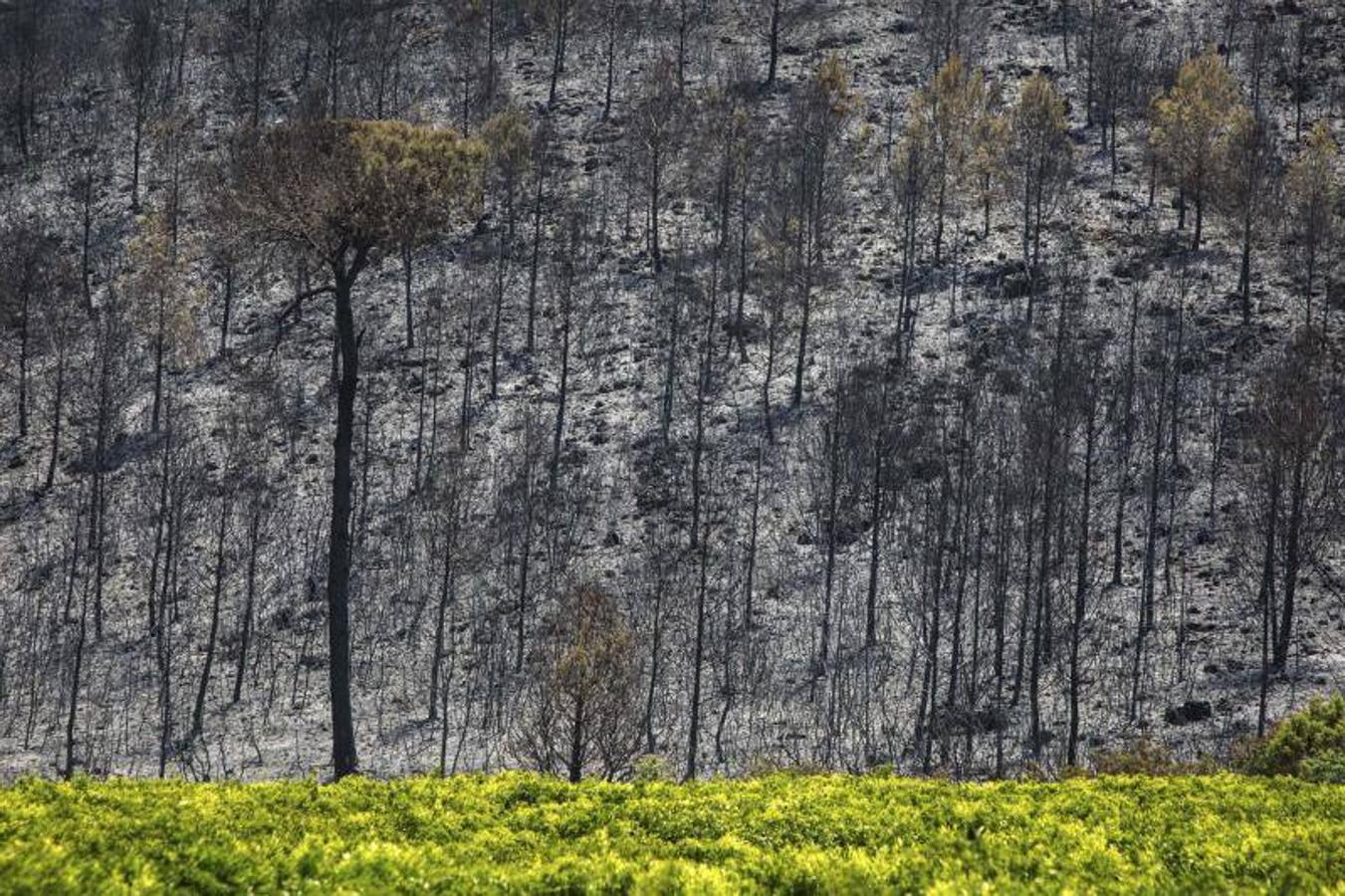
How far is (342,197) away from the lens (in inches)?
968

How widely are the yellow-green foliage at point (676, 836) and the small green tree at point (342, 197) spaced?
12.0 metres

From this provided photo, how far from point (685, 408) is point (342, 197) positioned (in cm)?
3101

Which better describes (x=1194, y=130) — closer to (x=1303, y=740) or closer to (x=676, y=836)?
(x=1303, y=740)

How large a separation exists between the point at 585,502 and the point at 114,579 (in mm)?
20542

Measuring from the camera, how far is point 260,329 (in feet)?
202

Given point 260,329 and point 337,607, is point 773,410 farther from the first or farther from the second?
point 337,607

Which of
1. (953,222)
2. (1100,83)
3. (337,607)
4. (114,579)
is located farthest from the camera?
(1100,83)

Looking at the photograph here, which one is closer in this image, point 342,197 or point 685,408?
point 342,197

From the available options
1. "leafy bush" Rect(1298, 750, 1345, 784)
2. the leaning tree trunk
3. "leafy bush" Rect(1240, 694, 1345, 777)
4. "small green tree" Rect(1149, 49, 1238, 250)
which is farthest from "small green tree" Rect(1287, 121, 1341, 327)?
the leaning tree trunk

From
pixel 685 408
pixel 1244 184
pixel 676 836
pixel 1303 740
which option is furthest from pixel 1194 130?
pixel 676 836

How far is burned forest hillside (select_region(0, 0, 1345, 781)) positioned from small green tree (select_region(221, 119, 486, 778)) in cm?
11

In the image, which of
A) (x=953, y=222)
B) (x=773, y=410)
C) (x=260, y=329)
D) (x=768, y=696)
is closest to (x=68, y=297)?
(x=260, y=329)

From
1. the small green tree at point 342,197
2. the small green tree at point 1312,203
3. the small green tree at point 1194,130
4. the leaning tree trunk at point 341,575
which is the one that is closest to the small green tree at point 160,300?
the small green tree at point 342,197

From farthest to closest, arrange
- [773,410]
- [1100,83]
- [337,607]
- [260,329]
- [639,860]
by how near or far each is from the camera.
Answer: [1100,83] → [260,329] → [773,410] → [337,607] → [639,860]
